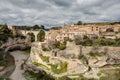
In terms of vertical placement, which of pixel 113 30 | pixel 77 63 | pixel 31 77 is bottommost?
pixel 31 77

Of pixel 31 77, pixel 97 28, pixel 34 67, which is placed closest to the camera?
pixel 31 77

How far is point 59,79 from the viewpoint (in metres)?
32.5

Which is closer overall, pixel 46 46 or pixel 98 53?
pixel 98 53

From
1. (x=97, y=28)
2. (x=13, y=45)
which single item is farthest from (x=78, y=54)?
(x=13, y=45)

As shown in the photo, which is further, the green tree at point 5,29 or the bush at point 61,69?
the green tree at point 5,29

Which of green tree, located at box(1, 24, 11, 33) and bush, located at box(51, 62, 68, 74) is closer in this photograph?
bush, located at box(51, 62, 68, 74)

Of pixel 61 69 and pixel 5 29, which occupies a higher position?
pixel 5 29

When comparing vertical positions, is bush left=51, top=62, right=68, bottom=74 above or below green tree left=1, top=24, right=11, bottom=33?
below

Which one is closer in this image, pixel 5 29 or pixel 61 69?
pixel 61 69

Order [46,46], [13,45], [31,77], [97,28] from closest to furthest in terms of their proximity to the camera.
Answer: [31,77] < [46,46] < [97,28] < [13,45]

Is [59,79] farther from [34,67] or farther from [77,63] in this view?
[34,67]

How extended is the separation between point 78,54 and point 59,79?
565cm

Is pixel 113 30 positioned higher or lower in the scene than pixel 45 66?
higher

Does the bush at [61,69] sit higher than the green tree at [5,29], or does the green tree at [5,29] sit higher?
the green tree at [5,29]
